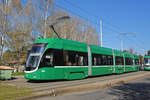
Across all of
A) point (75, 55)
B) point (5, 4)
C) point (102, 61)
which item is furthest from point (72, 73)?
point (5, 4)

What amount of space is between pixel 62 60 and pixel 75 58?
5.42 ft

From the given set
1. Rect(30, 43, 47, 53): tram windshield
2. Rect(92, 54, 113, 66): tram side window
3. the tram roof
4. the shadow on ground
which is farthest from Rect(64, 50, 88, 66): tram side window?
the shadow on ground

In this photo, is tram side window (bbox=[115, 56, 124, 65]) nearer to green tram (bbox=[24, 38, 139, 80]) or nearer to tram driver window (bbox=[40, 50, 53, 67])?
green tram (bbox=[24, 38, 139, 80])

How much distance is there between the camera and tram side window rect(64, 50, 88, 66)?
13.3m

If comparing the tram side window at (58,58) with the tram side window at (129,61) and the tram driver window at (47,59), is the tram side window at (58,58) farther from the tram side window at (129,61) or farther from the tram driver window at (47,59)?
the tram side window at (129,61)

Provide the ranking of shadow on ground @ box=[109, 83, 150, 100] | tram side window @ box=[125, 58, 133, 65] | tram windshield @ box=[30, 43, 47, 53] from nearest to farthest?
shadow on ground @ box=[109, 83, 150, 100]
tram windshield @ box=[30, 43, 47, 53]
tram side window @ box=[125, 58, 133, 65]

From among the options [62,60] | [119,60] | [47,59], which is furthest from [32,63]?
[119,60]

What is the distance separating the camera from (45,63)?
11.8 metres

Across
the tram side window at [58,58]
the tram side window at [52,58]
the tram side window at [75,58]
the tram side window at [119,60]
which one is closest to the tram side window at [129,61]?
the tram side window at [119,60]

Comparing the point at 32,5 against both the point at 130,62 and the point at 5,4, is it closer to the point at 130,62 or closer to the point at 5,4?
the point at 5,4

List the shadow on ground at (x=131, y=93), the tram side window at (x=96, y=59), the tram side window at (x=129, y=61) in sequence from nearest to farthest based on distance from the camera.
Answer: the shadow on ground at (x=131, y=93) → the tram side window at (x=96, y=59) → the tram side window at (x=129, y=61)

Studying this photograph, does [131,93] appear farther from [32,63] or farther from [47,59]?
[32,63]

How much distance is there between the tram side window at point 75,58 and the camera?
1333 cm

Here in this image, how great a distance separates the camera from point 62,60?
12867mm
